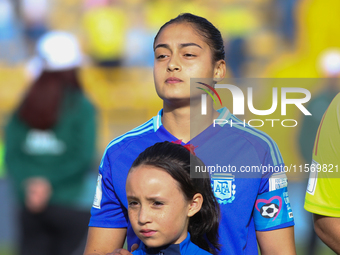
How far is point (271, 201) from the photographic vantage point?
6.24 feet

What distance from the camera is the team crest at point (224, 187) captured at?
1886mm

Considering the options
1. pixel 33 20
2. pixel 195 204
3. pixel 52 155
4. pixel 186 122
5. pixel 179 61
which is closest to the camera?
pixel 195 204

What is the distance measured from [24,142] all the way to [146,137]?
6.56ft

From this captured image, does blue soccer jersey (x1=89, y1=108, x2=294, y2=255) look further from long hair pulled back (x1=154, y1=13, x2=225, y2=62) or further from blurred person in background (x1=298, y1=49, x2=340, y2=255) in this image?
blurred person in background (x1=298, y1=49, x2=340, y2=255)

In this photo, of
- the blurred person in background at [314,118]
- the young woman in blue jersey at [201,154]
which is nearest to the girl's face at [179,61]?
the young woman in blue jersey at [201,154]

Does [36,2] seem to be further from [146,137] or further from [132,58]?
[146,137]

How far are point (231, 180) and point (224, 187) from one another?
0.04 meters

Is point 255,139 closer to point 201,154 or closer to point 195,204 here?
point 201,154

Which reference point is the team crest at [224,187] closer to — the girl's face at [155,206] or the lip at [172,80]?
the girl's face at [155,206]

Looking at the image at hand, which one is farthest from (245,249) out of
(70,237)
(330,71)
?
(330,71)

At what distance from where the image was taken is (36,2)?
10.6 meters

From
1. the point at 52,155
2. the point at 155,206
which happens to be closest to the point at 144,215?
the point at 155,206

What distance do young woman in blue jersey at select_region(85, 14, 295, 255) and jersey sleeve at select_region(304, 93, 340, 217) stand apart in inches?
6.1

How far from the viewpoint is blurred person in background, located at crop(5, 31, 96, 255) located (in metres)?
3.55
